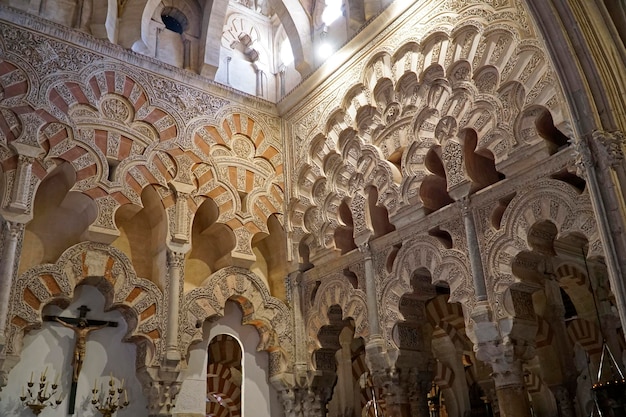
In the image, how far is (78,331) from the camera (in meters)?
6.73

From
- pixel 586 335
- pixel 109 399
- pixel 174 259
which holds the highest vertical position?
pixel 174 259

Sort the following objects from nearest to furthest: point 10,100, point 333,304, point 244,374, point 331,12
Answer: point 10,100 < point 333,304 < point 244,374 < point 331,12

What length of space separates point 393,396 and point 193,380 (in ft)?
7.67

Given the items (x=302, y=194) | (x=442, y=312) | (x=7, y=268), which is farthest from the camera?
(x=442, y=312)

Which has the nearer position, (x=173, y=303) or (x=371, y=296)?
(x=371, y=296)

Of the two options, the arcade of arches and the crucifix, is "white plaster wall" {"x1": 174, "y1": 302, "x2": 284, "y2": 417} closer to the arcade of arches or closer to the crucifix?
the arcade of arches

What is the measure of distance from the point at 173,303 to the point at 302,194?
2.22 meters

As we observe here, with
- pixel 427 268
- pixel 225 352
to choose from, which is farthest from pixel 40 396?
pixel 427 268

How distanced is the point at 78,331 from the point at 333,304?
2.90 meters

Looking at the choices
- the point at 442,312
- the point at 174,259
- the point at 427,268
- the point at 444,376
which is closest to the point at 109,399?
the point at 174,259

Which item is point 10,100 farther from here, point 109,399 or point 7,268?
point 109,399

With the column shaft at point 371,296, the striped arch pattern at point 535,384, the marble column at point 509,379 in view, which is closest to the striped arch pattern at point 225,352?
the column shaft at point 371,296

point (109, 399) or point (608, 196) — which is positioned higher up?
point (608, 196)

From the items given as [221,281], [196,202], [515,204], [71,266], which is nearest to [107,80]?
[196,202]
